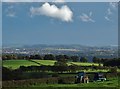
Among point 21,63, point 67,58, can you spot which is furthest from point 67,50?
point 21,63

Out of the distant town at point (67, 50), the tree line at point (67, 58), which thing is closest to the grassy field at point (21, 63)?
the tree line at point (67, 58)

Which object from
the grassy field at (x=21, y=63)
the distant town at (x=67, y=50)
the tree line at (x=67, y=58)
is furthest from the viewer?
the distant town at (x=67, y=50)

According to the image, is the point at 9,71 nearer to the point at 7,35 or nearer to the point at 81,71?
the point at 81,71

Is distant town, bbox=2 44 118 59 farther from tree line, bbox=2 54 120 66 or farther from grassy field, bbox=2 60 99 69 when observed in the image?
grassy field, bbox=2 60 99 69

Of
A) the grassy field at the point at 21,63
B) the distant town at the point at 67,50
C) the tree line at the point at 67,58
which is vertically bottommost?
the grassy field at the point at 21,63

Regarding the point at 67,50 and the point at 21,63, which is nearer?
the point at 21,63

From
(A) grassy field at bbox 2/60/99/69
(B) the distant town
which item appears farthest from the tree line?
(B) the distant town

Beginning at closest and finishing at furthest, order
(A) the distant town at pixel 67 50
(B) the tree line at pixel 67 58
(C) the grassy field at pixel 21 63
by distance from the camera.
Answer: (C) the grassy field at pixel 21 63, (B) the tree line at pixel 67 58, (A) the distant town at pixel 67 50

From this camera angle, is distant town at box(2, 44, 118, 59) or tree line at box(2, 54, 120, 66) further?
distant town at box(2, 44, 118, 59)

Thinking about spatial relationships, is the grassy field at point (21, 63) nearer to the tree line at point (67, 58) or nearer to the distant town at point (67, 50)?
the tree line at point (67, 58)

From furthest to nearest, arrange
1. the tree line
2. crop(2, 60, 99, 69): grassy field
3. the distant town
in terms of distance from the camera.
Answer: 1. the distant town
2. the tree line
3. crop(2, 60, 99, 69): grassy field

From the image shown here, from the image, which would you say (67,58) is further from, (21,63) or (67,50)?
(21,63)

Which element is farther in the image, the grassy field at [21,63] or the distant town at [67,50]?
the distant town at [67,50]
